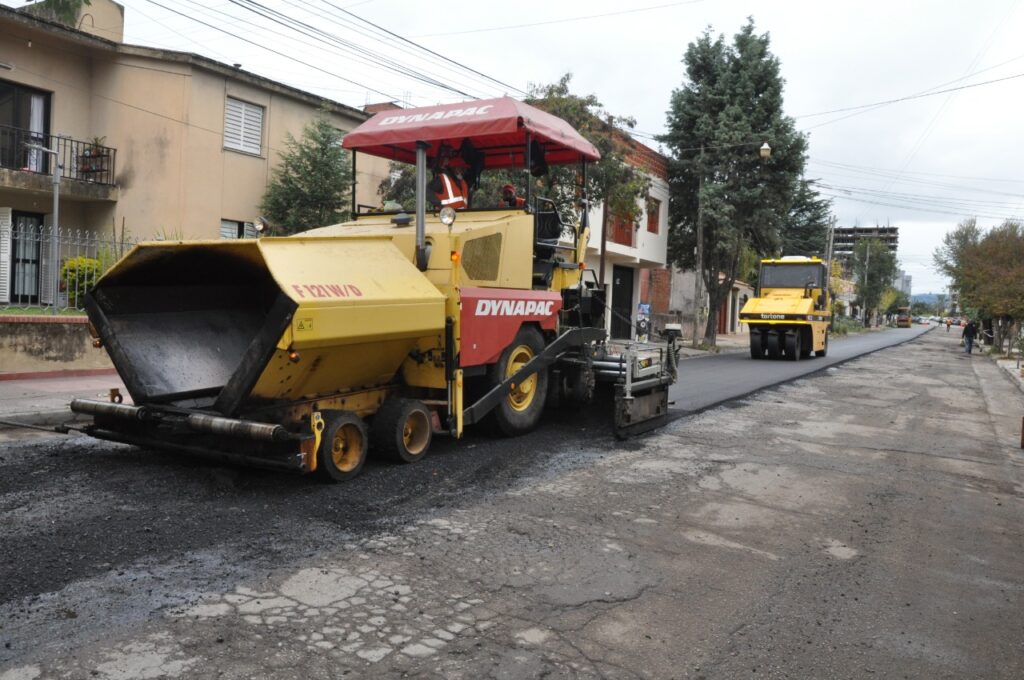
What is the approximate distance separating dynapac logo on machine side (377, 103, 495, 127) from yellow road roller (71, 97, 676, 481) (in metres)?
0.02

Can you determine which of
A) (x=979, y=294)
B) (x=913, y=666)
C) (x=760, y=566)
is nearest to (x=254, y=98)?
(x=760, y=566)

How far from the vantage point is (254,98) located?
17.4 metres

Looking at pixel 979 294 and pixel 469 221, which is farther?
pixel 979 294

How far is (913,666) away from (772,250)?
86.4 ft

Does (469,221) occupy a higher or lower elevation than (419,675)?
higher

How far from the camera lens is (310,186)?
56.1 feet

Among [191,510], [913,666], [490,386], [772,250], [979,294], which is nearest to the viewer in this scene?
[913,666]

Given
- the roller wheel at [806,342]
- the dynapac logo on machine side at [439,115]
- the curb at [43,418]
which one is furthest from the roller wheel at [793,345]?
the curb at [43,418]

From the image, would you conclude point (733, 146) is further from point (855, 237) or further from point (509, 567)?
point (855, 237)

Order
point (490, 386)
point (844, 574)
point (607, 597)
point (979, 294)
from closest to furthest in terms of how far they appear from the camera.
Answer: point (607, 597) < point (844, 574) < point (490, 386) < point (979, 294)

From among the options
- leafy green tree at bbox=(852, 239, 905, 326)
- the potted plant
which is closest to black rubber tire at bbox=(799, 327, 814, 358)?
the potted plant

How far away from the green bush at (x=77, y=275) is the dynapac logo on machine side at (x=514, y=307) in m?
7.14

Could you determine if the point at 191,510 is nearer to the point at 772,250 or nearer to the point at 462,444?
the point at 462,444


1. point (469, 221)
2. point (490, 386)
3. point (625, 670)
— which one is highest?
point (469, 221)
